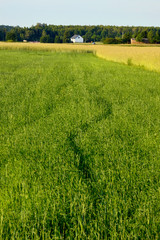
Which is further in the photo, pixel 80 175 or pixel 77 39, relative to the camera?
pixel 77 39

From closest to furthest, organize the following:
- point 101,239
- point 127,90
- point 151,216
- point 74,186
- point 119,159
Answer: point 101,239 → point 151,216 → point 74,186 → point 119,159 → point 127,90

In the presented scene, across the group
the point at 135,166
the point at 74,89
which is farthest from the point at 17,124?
the point at 74,89

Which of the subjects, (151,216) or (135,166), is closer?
(151,216)

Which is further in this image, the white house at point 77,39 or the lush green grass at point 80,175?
the white house at point 77,39

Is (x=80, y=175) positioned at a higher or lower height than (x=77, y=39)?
lower

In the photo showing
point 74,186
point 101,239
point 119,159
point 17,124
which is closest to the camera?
point 101,239

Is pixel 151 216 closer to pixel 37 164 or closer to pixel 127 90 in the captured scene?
pixel 37 164

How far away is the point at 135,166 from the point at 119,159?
10.5 inches

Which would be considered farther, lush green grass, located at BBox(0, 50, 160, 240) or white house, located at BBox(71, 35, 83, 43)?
white house, located at BBox(71, 35, 83, 43)

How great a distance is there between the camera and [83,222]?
2.00 m

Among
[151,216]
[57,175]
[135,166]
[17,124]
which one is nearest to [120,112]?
[17,124]

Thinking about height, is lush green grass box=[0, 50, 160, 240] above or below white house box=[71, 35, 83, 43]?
below

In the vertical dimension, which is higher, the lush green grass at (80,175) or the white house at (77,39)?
the white house at (77,39)

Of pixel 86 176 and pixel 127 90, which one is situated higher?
pixel 127 90
